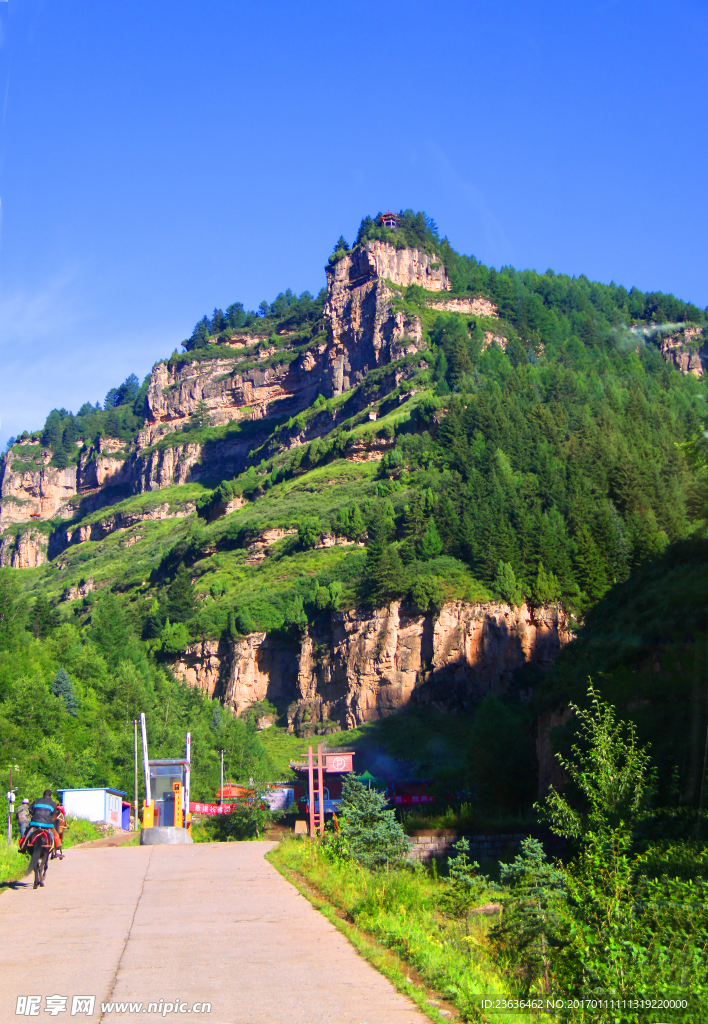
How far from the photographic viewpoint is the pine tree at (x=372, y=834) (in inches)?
619

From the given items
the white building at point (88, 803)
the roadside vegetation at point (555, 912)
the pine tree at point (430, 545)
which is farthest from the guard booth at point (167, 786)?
the pine tree at point (430, 545)

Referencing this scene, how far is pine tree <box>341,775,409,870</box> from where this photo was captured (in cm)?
1572

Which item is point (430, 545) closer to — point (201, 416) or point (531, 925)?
point (531, 925)

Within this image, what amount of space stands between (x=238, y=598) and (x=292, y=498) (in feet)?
79.0

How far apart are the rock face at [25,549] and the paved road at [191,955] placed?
179 metres

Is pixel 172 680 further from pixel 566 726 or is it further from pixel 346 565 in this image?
pixel 566 726

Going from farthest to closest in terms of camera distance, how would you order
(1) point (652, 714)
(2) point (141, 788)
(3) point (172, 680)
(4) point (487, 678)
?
(3) point (172, 680), (4) point (487, 678), (2) point (141, 788), (1) point (652, 714)

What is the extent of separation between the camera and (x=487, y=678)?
69.1m

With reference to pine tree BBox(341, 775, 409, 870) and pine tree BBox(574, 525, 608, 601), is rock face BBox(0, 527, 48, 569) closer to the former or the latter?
pine tree BBox(574, 525, 608, 601)

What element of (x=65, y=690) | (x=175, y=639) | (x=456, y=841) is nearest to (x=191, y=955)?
(x=456, y=841)

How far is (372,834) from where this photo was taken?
16.3 meters

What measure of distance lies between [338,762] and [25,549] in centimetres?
16901

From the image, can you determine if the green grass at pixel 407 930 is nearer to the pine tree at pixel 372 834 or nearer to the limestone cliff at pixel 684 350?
the pine tree at pixel 372 834

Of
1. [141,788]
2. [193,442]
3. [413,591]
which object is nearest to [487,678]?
[413,591]
